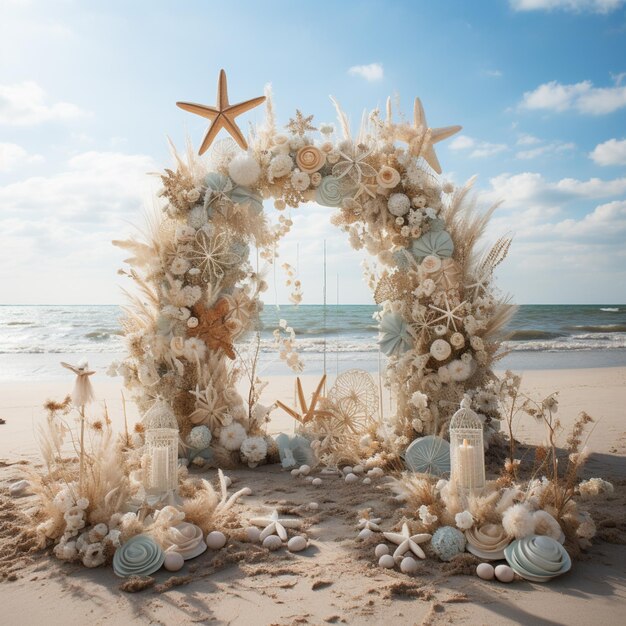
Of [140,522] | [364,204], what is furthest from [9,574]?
[364,204]

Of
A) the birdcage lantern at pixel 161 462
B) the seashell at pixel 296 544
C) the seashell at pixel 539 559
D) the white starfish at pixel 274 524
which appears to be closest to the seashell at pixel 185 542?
the white starfish at pixel 274 524

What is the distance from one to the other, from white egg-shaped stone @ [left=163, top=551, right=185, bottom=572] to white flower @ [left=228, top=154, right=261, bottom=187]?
411cm

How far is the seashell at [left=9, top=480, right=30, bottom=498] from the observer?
4.91m

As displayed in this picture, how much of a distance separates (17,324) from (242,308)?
95.0 ft

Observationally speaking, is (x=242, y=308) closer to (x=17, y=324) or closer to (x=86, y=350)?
(x=86, y=350)

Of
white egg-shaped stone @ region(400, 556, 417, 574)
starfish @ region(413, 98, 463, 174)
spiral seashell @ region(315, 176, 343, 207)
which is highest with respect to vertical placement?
starfish @ region(413, 98, 463, 174)

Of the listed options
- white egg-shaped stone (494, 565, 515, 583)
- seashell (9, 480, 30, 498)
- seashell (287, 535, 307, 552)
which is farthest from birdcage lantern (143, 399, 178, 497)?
white egg-shaped stone (494, 565, 515, 583)

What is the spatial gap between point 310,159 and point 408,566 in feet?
14.4

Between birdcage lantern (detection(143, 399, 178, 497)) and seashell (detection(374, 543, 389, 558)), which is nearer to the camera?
seashell (detection(374, 543, 389, 558))

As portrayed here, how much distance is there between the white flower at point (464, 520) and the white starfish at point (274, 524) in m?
1.17

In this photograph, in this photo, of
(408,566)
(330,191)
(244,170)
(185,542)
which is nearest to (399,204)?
(330,191)

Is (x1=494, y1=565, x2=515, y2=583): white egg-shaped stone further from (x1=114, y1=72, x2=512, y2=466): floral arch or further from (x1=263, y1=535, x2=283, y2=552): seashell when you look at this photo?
(x1=114, y1=72, x2=512, y2=466): floral arch

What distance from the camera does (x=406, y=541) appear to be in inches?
140

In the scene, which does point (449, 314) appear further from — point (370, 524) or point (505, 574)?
point (505, 574)
